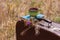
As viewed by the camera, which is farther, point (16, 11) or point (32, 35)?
point (16, 11)

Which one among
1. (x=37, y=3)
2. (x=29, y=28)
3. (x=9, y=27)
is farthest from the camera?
(x=37, y=3)

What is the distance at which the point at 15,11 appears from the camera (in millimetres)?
3408

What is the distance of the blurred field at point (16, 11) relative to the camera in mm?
3098

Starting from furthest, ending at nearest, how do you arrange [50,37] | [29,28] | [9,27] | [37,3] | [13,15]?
1. [37,3]
2. [13,15]
3. [9,27]
4. [29,28]
5. [50,37]

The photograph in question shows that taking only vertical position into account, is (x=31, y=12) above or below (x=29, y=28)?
above

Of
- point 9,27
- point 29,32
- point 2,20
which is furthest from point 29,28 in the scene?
point 2,20

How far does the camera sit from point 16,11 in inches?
134

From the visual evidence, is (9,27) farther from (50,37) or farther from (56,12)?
(50,37)

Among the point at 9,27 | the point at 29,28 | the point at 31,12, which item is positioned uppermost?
the point at 31,12

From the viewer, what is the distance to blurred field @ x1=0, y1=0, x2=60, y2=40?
122 inches

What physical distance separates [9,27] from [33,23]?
1.07 meters

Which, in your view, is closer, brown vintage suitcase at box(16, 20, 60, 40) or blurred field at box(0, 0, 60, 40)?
brown vintage suitcase at box(16, 20, 60, 40)

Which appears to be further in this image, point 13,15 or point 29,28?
point 13,15

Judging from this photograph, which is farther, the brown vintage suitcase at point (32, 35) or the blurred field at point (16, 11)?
the blurred field at point (16, 11)
